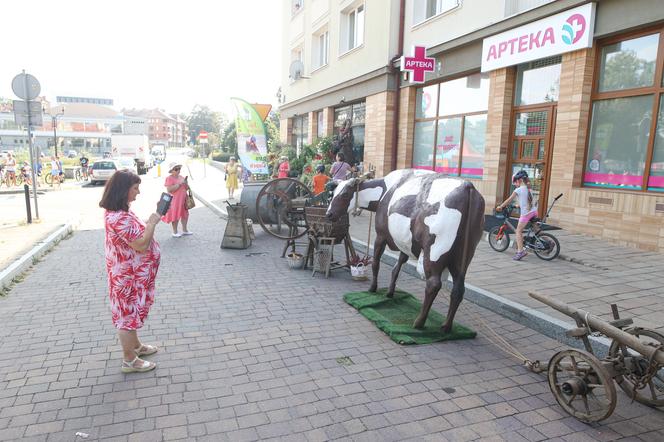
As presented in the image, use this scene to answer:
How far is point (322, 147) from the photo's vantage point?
16.9 meters

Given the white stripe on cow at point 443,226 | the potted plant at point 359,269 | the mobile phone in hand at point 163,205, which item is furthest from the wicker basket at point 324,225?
the mobile phone in hand at point 163,205

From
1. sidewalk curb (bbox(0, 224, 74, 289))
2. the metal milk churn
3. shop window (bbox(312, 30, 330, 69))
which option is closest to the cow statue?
the metal milk churn

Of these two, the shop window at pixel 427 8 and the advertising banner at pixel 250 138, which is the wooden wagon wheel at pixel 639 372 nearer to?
the shop window at pixel 427 8

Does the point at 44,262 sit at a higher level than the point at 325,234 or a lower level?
lower

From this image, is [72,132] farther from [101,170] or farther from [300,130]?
[300,130]

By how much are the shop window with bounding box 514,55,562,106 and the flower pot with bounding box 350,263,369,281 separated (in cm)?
601

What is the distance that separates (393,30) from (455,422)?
13.3m

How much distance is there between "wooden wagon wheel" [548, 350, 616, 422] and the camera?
3.05 m

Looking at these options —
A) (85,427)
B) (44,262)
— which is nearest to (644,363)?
(85,427)

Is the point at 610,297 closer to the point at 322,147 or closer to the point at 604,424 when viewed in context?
the point at 604,424

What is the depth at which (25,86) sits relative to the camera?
10.2 metres

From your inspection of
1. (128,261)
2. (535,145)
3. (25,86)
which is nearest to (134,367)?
(128,261)

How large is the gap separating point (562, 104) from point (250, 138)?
1126cm

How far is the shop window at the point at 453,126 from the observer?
11.8 metres
